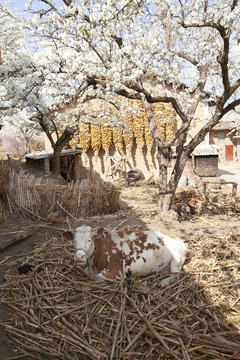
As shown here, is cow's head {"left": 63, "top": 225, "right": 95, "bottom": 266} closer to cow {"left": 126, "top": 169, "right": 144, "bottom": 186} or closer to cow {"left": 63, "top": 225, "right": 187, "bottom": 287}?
cow {"left": 63, "top": 225, "right": 187, "bottom": 287}

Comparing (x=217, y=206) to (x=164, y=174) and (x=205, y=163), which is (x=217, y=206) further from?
(x=205, y=163)

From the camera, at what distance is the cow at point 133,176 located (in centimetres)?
1708

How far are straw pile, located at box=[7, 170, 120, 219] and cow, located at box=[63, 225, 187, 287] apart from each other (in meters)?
2.85

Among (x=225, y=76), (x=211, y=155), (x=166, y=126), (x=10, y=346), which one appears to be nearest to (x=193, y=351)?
(x=10, y=346)

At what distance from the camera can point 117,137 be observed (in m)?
19.4

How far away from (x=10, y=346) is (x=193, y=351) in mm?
2080

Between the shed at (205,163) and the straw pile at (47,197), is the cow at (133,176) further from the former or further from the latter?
the straw pile at (47,197)

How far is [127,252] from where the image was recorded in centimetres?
440

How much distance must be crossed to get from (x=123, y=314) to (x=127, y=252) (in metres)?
1.05

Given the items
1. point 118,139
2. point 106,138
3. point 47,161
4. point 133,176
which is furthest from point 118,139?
point 47,161

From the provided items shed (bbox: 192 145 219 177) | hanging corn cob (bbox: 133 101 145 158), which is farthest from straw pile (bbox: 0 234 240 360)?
hanging corn cob (bbox: 133 101 145 158)

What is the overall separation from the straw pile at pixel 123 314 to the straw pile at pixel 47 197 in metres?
2.57

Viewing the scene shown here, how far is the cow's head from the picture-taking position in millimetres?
3936

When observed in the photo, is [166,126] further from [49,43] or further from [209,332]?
[209,332]
